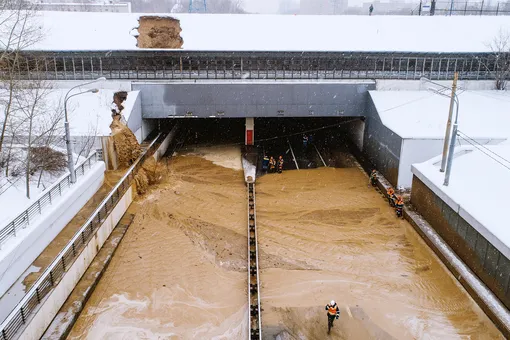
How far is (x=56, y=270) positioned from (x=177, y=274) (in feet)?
14.5

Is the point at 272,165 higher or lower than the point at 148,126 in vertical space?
lower

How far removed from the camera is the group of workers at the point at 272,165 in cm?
2781

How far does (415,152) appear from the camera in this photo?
23422 millimetres

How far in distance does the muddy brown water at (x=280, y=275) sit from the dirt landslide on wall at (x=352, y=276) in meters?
0.04

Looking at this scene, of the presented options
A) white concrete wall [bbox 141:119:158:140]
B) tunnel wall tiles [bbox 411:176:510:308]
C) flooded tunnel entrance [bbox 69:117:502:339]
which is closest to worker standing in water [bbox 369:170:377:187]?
flooded tunnel entrance [bbox 69:117:502:339]

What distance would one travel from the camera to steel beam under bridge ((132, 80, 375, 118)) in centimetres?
3064

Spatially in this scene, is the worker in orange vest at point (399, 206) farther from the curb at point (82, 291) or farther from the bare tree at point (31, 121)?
the bare tree at point (31, 121)

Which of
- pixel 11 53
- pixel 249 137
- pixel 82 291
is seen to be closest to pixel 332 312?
pixel 82 291

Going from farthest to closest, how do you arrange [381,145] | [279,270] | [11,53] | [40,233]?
[381,145], [11,53], [279,270], [40,233]

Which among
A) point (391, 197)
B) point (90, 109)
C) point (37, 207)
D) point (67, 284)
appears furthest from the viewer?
point (90, 109)

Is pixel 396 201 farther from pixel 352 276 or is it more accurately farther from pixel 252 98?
pixel 252 98

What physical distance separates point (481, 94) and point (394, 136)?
12.6m

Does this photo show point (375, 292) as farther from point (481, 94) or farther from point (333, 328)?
point (481, 94)

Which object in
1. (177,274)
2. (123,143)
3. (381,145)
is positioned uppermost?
(123,143)
